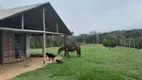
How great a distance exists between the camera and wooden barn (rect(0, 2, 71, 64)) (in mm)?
13414

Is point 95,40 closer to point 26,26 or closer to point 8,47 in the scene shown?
point 26,26

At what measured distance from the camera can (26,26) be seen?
17078 mm

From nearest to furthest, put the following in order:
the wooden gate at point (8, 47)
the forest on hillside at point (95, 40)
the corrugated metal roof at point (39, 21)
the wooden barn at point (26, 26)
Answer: the wooden barn at point (26, 26) → the corrugated metal roof at point (39, 21) → the wooden gate at point (8, 47) → the forest on hillside at point (95, 40)

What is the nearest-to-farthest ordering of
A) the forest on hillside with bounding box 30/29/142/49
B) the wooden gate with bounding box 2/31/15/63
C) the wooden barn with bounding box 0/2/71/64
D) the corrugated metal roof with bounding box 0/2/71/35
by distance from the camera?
the wooden barn with bounding box 0/2/71/64 < the corrugated metal roof with bounding box 0/2/71/35 < the wooden gate with bounding box 2/31/15/63 < the forest on hillside with bounding box 30/29/142/49

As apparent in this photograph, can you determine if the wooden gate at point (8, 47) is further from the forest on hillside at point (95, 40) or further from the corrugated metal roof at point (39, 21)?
the forest on hillside at point (95, 40)

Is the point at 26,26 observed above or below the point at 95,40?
above

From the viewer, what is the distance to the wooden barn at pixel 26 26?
1341 cm

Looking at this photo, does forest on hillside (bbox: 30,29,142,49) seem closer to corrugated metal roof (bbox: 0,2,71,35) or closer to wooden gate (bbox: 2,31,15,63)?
corrugated metal roof (bbox: 0,2,71,35)

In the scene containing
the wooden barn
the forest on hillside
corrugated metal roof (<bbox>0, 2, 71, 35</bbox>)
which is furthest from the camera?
the forest on hillside

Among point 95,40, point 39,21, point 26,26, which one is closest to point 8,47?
point 26,26

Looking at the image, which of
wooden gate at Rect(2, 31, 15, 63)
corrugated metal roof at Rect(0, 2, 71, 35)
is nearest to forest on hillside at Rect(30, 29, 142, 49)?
corrugated metal roof at Rect(0, 2, 71, 35)

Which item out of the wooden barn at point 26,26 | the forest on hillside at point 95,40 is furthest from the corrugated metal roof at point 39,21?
the forest on hillside at point 95,40

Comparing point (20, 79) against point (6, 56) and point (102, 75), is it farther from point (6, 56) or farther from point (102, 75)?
point (6, 56)

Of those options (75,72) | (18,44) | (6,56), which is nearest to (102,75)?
(75,72)
